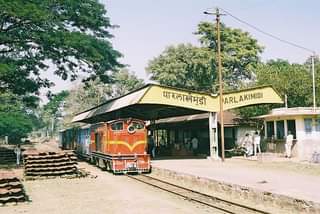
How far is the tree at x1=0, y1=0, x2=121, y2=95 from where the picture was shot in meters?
26.9

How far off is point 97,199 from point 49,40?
1539 cm

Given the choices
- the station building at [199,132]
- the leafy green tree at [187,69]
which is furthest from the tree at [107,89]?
the station building at [199,132]

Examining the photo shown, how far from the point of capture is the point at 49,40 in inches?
1096

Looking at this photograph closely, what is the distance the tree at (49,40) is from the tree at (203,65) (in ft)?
91.1

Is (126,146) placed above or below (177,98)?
below

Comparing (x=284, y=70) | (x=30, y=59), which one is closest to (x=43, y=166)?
(x=30, y=59)

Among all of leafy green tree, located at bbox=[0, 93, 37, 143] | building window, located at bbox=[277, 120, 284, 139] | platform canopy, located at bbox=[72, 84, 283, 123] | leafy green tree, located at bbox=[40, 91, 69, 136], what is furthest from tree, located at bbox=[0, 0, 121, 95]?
leafy green tree, located at bbox=[40, 91, 69, 136]

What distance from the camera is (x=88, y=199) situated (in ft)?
49.7

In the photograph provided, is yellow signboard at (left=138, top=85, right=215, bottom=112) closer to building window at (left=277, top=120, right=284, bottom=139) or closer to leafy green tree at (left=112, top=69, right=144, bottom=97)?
building window at (left=277, top=120, right=284, bottom=139)

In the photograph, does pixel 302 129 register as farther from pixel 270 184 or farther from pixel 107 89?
pixel 107 89

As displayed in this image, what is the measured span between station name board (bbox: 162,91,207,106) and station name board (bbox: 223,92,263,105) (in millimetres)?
1651

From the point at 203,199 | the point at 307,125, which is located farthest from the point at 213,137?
the point at 203,199

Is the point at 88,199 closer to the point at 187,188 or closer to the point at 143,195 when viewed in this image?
the point at 143,195

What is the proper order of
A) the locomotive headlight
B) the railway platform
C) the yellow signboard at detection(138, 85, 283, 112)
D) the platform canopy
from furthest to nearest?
the yellow signboard at detection(138, 85, 283, 112), the platform canopy, the locomotive headlight, the railway platform
